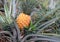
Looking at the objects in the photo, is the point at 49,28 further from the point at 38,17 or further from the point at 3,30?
the point at 3,30

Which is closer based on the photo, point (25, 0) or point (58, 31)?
point (58, 31)

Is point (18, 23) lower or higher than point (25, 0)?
lower

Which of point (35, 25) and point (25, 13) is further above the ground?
point (25, 13)

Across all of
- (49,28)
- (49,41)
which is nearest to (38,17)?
(49,28)

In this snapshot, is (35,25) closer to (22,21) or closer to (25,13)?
(22,21)

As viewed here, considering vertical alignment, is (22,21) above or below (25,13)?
below

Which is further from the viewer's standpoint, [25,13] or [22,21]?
[25,13]

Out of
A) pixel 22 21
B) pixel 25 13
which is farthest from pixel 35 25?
pixel 25 13

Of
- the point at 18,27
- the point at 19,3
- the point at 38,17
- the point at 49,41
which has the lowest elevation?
the point at 49,41

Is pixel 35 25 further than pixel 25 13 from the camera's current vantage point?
No

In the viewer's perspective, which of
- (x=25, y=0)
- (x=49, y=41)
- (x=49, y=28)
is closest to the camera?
(x=49, y=41)

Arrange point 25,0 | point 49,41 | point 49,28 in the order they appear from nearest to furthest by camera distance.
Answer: point 49,41 → point 49,28 → point 25,0
